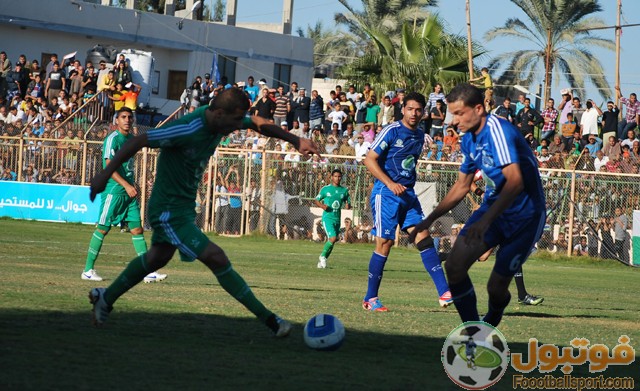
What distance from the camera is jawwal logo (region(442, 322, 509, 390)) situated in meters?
7.16

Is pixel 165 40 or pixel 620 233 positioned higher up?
pixel 165 40

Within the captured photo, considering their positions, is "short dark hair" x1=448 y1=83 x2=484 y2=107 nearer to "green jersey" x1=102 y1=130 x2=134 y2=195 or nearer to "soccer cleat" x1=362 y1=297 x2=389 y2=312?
"soccer cleat" x1=362 y1=297 x2=389 y2=312

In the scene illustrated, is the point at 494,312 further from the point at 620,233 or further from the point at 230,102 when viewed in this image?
the point at 620,233

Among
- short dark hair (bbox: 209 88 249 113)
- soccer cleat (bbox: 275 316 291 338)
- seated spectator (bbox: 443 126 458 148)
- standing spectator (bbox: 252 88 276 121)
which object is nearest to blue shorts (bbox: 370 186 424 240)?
soccer cleat (bbox: 275 316 291 338)

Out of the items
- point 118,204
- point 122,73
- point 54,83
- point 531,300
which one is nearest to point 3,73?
point 54,83

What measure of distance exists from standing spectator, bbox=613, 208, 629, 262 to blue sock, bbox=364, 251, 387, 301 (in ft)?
54.3

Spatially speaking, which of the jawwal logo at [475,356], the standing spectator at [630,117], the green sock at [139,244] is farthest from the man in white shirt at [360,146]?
the jawwal logo at [475,356]

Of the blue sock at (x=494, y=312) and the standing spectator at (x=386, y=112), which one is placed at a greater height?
the standing spectator at (x=386, y=112)

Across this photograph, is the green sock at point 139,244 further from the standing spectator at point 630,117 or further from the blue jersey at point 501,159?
the standing spectator at point 630,117

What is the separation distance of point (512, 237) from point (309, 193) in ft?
69.4

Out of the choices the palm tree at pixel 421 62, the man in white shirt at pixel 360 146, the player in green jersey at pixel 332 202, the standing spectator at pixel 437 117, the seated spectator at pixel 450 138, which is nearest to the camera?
the player in green jersey at pixel 332 202

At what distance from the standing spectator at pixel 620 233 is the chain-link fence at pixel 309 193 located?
0.09ft

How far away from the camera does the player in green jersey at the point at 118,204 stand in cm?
1351

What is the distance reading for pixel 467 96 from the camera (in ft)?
27.3
